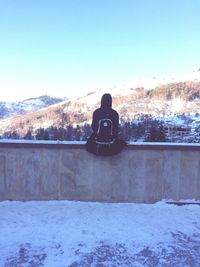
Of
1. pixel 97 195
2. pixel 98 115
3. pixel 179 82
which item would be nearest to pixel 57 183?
pixel 97 195

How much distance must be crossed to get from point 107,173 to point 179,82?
5264 inches

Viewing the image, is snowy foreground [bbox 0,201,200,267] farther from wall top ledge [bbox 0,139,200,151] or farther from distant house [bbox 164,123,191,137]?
distant house [bbox 164,123,191,137]

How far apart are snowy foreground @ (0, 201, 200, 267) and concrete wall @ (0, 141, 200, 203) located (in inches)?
6.5

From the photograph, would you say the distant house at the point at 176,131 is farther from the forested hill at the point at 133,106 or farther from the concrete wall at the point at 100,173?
the concrete wall at the point at 100,173

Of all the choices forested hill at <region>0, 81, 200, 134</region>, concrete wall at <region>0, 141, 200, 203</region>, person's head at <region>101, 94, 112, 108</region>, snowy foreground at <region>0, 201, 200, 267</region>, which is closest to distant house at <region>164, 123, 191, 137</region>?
forested hill at <region>0, 81, 200, 134</region>

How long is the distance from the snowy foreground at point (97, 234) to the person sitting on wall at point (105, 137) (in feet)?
2.57

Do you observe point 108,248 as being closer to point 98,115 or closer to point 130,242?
point 130,242

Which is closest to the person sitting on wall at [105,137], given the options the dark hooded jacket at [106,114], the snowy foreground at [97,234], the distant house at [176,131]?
the dark hooded jacket at [106,114]

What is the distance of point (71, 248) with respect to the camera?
Answer: 327cm

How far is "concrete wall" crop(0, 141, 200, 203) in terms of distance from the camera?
472 centimetres

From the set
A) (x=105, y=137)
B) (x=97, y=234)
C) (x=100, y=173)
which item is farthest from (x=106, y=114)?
(x=97, y=234)

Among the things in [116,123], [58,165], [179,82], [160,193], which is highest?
[179,82]

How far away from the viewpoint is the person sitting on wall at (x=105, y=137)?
15.3 feet

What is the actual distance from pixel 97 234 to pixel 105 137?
58.9 inches
